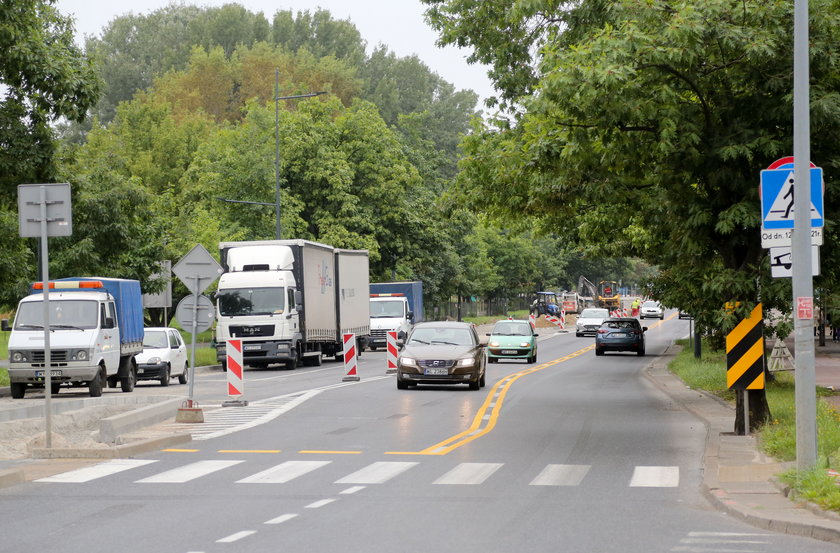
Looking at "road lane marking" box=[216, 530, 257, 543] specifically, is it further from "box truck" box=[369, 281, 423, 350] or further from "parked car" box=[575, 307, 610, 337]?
"parked car" box=[575, 307, 610, 337]

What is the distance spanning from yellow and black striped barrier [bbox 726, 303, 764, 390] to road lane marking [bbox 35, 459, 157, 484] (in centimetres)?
784

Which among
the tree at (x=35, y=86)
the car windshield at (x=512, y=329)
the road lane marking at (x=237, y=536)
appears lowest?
the road lane marking at (x=237, y=536)

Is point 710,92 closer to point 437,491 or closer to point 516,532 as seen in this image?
point 437,491

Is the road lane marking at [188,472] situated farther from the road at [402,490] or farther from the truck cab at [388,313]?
the truck cab at [388,313]

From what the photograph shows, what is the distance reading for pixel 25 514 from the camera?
10414 mm

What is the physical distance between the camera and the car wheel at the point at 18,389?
26781 millimetres

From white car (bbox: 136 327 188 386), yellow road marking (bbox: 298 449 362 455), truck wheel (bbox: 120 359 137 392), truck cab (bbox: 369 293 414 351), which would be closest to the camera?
yellow road marking (bbox: 298 449 362 455)

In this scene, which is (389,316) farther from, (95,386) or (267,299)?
(95,386)

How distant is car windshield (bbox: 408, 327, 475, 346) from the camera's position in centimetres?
2747

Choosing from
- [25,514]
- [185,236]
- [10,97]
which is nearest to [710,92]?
[25,514]

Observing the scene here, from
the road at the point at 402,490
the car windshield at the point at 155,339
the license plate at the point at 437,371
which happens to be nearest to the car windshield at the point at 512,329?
the car windshield at the point at 155,339

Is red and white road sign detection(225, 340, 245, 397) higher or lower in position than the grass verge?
higher

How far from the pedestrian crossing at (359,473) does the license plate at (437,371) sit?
12.3 m

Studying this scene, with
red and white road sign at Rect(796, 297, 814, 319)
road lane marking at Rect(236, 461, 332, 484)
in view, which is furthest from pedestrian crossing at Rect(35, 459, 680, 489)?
red and white road sign at Rect(796, 297, 814, 319)
